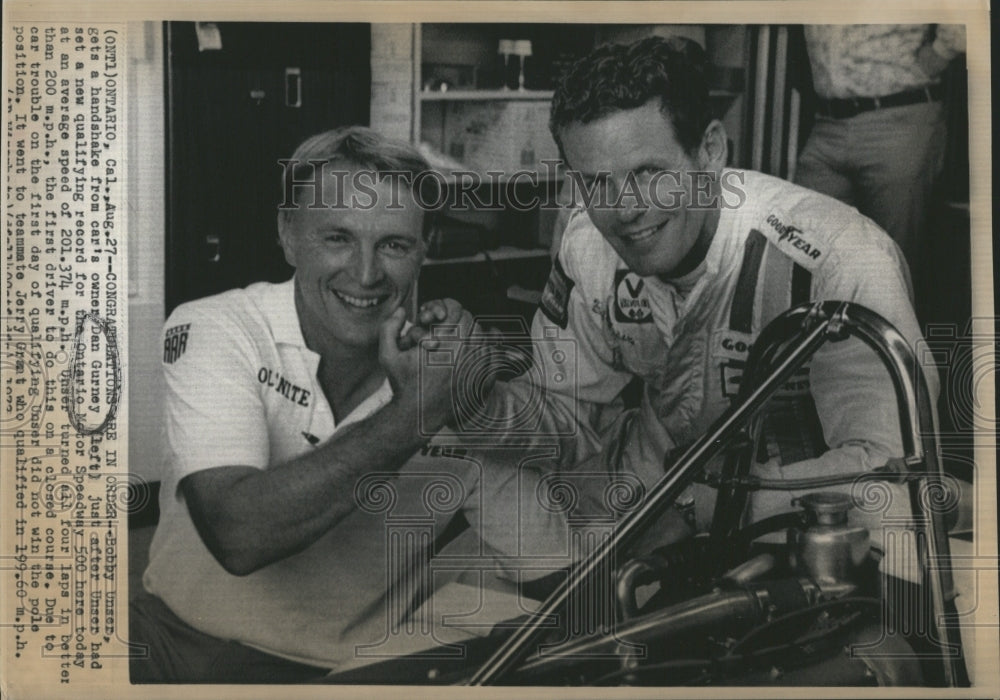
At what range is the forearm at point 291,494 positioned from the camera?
2.06 metres

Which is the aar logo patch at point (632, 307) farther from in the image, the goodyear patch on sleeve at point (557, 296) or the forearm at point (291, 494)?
the forearm at point (291, 494)

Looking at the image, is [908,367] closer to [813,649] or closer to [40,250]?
[813,649]

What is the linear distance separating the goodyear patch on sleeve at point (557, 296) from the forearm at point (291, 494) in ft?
0.78

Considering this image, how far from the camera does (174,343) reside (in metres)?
2.08

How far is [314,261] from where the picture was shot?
6.80 feet

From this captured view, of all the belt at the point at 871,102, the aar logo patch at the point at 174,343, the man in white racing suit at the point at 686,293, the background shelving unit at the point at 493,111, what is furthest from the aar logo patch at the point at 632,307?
the aar logo patch at the point at 174,343

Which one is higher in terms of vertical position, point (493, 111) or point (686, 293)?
point (493, 111)

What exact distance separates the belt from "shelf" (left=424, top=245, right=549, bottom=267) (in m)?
0.46

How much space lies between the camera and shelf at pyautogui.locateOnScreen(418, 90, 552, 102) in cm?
205

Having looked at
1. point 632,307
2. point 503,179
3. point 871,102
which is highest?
point 871,102

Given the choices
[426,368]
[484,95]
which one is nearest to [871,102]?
[484,95]

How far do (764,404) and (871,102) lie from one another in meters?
0.46

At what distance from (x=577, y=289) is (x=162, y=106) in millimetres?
652

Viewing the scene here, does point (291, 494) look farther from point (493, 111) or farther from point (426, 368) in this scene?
point (493, 111)
